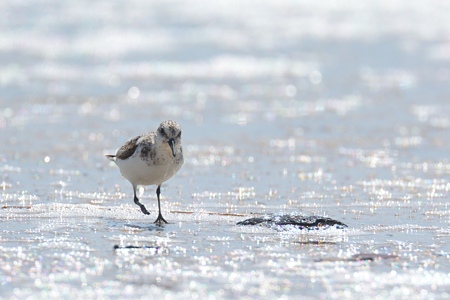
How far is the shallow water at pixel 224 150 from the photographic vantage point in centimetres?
539

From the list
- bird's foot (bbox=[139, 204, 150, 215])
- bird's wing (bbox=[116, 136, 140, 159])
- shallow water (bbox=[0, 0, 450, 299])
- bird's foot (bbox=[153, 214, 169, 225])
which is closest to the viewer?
shallow water (bbox=[0, 0, 450, 299])

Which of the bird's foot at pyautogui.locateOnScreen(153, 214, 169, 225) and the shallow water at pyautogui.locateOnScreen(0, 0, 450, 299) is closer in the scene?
the shallow water at pyautogui.locateOnScreen(0, 0, 450, 299)

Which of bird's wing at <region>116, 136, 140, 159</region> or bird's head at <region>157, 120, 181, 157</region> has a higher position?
bird's head at <region>157, 120, 181, 157</region>

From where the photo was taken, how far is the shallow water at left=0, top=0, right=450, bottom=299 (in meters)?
5.39

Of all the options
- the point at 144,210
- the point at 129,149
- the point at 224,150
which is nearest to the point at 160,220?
the point at 144,210

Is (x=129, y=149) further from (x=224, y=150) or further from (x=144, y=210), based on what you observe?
(x=224, y=150)

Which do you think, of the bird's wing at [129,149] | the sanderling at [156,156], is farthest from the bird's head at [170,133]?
the bird's wing at [129,149]

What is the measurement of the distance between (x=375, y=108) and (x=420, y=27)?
11398mm

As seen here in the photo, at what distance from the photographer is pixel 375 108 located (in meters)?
14.6

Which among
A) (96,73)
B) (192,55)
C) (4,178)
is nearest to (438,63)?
(192,55)

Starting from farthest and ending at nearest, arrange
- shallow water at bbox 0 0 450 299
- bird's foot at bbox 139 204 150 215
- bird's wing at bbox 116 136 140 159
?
bird's wing at bbox 116 136 140 159
bird's foot at bbox 139 204 150 215
shallow water at bbox 0 0 450 299

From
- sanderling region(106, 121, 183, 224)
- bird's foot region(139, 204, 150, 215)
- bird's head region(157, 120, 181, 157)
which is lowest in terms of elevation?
bird's foot region(139, 204, 150, 215)

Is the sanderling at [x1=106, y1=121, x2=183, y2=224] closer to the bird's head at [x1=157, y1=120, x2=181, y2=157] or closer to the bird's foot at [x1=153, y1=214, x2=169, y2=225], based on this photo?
the bird's head at [x1=157, y1=120, x2=181, y2=157]

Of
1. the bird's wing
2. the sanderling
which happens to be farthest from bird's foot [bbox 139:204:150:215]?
the bird's wing
